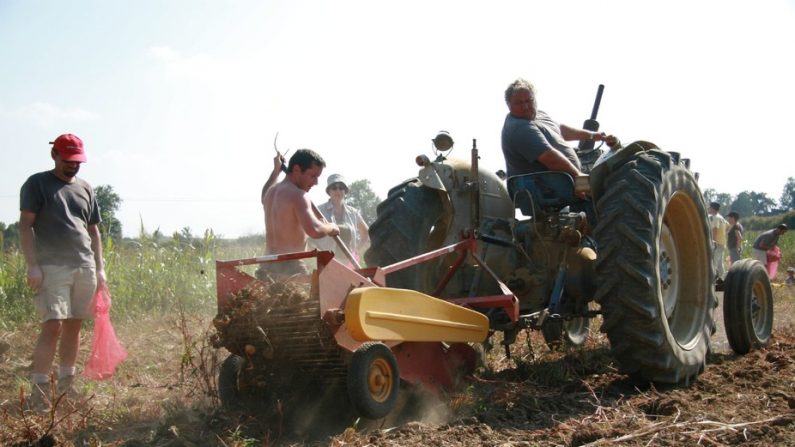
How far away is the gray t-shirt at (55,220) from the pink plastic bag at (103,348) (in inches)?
13.4

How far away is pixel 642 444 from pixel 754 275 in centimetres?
307

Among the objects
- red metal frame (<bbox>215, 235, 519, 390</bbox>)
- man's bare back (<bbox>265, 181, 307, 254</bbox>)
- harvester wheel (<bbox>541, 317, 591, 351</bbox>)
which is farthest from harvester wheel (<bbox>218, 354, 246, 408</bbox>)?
harvester wheel (<bbox>541, 317, 591, 351</bbox>)

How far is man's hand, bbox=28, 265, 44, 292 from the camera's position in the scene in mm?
4586

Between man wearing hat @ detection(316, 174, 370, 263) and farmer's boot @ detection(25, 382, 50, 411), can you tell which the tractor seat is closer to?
farmer's boot @ detection(25, 382, 50, 411)

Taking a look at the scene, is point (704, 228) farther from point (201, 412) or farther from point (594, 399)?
point (201, 412)

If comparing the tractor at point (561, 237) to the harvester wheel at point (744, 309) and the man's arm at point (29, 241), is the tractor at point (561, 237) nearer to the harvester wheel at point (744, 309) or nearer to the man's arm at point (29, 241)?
the harvester wheel at point (744, 309)

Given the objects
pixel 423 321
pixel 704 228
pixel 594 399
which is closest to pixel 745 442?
pixel 594 399

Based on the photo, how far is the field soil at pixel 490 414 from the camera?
3.30m

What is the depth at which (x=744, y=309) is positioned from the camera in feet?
17.8

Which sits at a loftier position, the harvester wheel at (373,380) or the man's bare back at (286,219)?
the man's bare back at (286,219)

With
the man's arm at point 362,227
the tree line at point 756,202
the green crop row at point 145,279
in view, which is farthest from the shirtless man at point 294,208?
the tree line at point 756,202

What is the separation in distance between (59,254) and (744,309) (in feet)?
15.8

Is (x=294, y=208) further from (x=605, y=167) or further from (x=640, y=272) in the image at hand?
(x=640, y=272)

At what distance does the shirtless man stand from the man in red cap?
1.32 m
